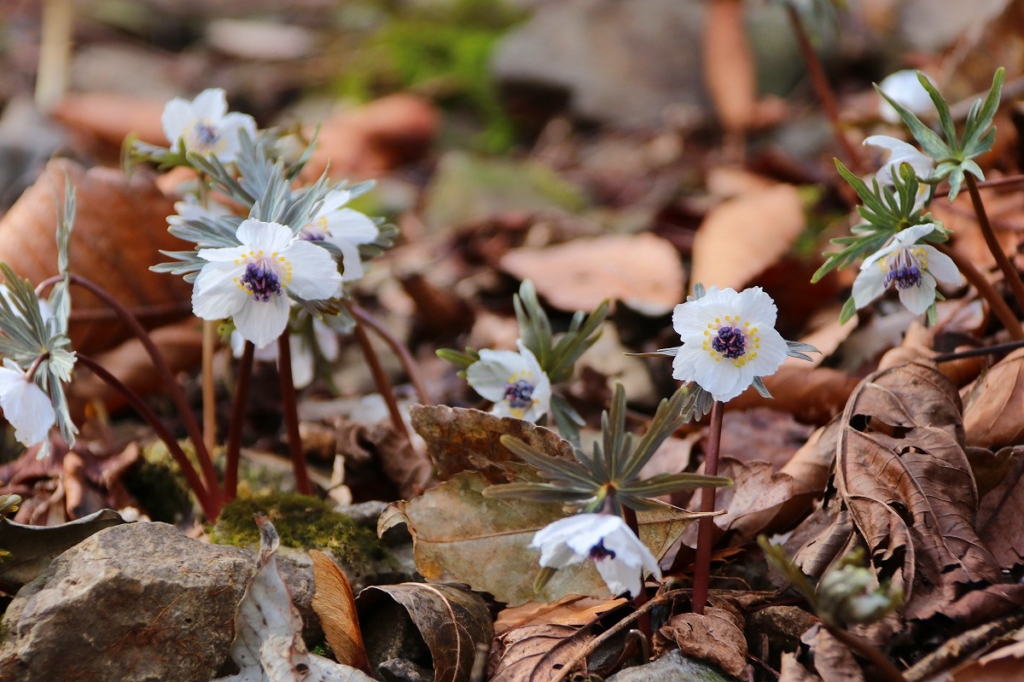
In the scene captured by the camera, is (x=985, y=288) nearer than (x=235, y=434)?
Yes

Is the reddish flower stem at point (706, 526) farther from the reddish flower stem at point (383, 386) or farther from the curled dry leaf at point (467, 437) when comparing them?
the reddish flower stem at point (383, 386)

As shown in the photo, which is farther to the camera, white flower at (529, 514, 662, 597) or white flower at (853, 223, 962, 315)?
white flower at (853, 223, 962, 315)

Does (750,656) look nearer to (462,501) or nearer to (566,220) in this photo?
(462,501)

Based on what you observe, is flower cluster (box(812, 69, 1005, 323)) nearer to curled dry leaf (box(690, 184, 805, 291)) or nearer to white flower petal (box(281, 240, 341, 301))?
white flower petal (box(281, 240, 341, 301))

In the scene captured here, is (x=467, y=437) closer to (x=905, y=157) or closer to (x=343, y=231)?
(x=343, y=231)

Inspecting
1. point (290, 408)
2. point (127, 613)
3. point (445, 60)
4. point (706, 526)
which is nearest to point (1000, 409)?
point (706, 526)

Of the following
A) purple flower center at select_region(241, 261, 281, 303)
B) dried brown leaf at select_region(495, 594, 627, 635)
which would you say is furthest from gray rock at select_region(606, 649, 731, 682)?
purple flower center at select_region(241, 261, 281, 303)

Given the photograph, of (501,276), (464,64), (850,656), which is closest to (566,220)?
(501,276)
